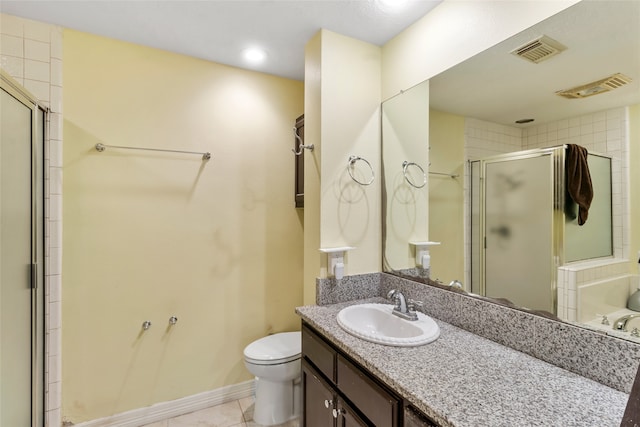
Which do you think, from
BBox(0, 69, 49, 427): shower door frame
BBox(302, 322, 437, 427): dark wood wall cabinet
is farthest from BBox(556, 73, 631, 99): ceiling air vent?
BBox(0, 69, 49, 427): shower door frame

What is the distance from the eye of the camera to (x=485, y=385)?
902mm

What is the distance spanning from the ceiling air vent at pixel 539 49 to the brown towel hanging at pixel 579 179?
38 centimetres

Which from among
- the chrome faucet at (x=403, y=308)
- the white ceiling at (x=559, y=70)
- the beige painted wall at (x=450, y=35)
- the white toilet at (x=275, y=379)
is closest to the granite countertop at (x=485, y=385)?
the chrome faucet at (x=403, y=308)

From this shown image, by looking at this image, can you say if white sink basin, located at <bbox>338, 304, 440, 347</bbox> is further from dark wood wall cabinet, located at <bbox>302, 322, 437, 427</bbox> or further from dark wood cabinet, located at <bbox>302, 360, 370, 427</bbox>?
dark wood cabinet, located at <bbox>302, 360, 370, 427</bbox>

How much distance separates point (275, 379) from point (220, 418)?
538mm

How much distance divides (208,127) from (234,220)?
2.28 ft

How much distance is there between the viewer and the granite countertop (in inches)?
30.2

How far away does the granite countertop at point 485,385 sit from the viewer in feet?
2.52

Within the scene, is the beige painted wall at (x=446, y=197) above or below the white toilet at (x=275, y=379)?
above

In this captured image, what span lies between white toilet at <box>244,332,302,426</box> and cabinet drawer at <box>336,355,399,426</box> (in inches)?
27.6

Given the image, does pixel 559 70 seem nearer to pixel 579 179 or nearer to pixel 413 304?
pixel 579 179

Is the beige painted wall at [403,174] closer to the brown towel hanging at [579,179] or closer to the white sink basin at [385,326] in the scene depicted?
the white sink basin at [385,326]

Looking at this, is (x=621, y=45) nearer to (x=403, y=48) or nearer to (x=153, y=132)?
(x=403, y=48)

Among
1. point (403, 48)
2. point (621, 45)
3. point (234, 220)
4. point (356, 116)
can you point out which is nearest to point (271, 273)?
point (234, 220)
